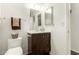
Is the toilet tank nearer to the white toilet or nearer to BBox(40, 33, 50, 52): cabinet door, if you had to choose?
the white toilet

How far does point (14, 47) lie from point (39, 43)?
1.22ft

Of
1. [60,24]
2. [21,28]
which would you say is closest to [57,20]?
[60,24]

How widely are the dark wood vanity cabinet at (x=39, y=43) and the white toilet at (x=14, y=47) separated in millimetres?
148

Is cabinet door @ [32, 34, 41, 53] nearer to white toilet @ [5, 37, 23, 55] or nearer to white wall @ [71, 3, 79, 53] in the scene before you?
white toilet @ [5, 37, 23, 55]

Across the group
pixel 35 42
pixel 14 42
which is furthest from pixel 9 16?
pixel 35 42

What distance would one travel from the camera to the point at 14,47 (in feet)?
5.39

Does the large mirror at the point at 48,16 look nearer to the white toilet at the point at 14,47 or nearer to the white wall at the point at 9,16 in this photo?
the white wall at the point at 9,16

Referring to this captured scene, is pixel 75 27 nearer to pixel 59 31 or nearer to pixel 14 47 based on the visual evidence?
pixel 59 31

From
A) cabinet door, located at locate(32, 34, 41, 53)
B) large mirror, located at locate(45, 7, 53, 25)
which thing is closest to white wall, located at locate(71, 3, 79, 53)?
large mirror, located at locate(45, 7, 53, 25)

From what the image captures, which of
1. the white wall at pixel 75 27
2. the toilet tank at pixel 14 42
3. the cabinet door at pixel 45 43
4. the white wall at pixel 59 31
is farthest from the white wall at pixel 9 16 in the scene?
the white wall at pixel 75 27

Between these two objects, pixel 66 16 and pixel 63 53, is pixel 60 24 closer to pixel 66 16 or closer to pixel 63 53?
pixel 66 16

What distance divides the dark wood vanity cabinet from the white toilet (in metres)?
→ 0.15

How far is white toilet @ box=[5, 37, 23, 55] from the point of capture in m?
1.60

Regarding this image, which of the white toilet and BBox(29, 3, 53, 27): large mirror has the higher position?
BBox(29, 3, 53, 27): large mirror
